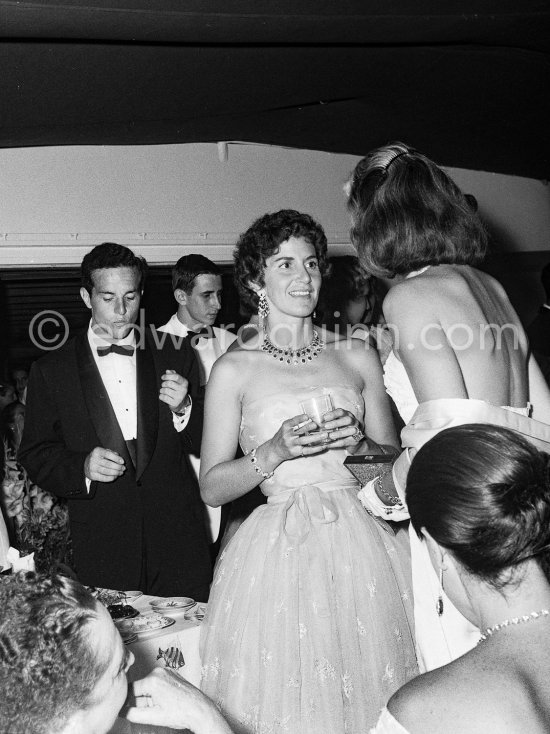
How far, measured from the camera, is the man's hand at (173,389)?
9.84ft

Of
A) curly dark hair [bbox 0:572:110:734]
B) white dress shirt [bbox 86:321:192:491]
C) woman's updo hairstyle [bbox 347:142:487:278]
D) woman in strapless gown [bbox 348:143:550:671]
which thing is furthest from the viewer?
white dress shirt [bbox 86:321:192:491]

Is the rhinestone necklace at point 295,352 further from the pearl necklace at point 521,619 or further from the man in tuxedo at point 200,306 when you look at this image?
the man in tuxedo at point 200,306

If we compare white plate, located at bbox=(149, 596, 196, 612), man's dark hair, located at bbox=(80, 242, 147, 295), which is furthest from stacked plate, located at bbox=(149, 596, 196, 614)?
man's dark hair, located at bbox=(80, 242, 147, 295)

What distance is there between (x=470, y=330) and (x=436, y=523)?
617mm

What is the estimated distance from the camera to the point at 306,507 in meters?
2.39

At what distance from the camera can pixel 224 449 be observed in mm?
2537

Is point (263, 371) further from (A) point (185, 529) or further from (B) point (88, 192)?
(B) point (88, 192)

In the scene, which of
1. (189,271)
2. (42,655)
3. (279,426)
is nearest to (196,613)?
(279,426)

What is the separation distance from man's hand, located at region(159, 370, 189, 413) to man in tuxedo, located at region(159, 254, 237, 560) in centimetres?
124

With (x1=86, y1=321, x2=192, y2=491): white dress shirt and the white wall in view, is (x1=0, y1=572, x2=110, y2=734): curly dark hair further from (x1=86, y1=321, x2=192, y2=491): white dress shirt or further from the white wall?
the white wall

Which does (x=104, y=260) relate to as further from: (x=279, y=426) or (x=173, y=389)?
(x=279, y=426)

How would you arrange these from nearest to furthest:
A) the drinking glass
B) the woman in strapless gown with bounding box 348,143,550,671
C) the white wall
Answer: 1. the woman in strapless gown with bounding box 348,143,550,671
2. the drinking glass
3. the white wall

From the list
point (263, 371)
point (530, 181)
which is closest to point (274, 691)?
point (263, 371)

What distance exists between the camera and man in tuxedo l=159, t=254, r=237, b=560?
171 inches
